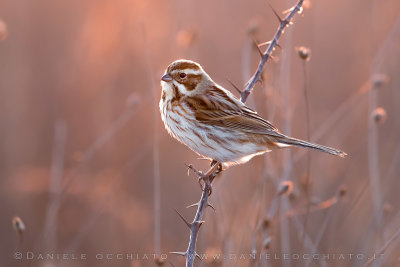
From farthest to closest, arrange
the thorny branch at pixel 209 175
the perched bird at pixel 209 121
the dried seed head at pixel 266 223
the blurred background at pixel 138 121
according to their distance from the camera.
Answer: the blurred background at pixel 138 121
the perched bird at pixel 209 121
the dried seed head at pixel 266 223
the thorny branch at pixel 209 175

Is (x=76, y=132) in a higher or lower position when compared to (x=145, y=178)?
higher

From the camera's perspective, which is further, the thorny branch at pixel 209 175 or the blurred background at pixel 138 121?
the blurred background at pixel 138 121

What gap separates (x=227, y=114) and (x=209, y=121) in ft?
0.48

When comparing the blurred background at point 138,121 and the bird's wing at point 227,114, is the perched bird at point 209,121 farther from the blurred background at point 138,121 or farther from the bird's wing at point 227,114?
the blurred background at point 138,121

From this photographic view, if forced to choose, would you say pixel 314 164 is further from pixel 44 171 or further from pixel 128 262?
pixel 44 171

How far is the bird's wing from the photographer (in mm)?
4273

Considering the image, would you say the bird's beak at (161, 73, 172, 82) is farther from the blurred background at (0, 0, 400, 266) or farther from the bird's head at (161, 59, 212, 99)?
the blurred background at (0, 0, 400, 266)

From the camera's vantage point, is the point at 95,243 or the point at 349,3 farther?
the point at 349,3

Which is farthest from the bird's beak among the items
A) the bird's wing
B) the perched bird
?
the bird's wing

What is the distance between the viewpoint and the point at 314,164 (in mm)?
5969

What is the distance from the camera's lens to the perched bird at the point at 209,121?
4176 mm

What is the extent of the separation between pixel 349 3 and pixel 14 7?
14.5ft

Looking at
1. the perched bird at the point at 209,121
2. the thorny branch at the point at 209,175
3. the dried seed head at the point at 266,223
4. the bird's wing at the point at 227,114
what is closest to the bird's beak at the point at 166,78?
the perched bird at the point at 209,121

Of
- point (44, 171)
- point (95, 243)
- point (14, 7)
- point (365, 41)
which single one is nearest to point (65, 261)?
point (95, 243)
